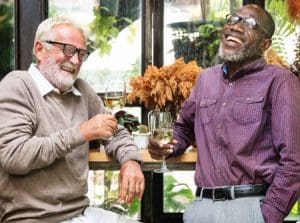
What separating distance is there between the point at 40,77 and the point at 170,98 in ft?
2.30

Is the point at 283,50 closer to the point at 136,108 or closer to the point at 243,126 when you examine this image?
the point at 136,108

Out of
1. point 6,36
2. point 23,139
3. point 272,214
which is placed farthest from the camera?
point 6,36

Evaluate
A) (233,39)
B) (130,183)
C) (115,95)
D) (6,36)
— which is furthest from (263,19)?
(6,36)

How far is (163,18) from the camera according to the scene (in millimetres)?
3129

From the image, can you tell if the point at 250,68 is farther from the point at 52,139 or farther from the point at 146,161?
the point at 52,139

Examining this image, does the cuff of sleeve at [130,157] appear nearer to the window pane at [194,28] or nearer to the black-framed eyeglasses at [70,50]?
the black-framed eyeglasses at [70,50]

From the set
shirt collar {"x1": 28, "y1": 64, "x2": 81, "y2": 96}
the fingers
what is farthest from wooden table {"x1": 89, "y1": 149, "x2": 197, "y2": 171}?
shirt collar {"x1": 28, "y1": 64, "x2": 81, "y2": 96}

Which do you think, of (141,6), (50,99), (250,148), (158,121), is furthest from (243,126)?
(141,6)

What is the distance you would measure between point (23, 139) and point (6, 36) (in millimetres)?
1340

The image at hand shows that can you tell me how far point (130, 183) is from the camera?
2.09m

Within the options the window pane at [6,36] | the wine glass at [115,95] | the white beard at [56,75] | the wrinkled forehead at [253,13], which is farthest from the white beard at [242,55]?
the window pane at [6,36]

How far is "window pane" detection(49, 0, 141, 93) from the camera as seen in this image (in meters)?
3.12

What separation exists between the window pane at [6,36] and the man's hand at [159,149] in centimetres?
124

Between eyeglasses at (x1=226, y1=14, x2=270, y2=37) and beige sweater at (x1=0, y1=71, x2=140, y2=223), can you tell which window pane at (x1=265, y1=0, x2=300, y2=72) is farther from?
beige sweater at (x1=0, y1=71, x2=140, y2=223)
